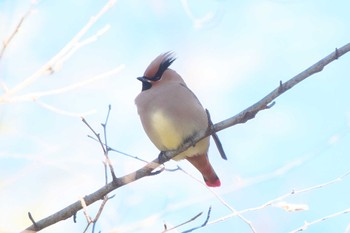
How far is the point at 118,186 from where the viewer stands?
299 centimetres

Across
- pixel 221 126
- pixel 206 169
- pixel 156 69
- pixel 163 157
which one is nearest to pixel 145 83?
pixel 156 69

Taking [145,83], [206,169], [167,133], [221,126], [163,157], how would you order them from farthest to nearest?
[145,83]
[206,169]
[167,133]
[163,157]
[221,126]

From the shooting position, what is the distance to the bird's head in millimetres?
4500

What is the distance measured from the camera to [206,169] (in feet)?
14.2

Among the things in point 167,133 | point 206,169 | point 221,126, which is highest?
point 221,126

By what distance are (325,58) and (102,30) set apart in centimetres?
123

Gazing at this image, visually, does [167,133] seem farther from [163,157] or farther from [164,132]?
[163,157]

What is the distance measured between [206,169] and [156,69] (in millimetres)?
Result: 716

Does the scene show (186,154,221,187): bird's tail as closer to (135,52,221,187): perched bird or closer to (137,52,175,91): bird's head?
(135,52,221,187): perched bird

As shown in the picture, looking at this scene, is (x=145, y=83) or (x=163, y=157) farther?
(x=145, y=83)

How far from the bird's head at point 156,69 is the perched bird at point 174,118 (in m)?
0.01

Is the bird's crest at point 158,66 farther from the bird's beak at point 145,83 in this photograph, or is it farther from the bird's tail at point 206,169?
the bird's tail at point 206,169

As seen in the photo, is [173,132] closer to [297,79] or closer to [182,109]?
[182,109]

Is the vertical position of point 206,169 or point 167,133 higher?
point 167,133
